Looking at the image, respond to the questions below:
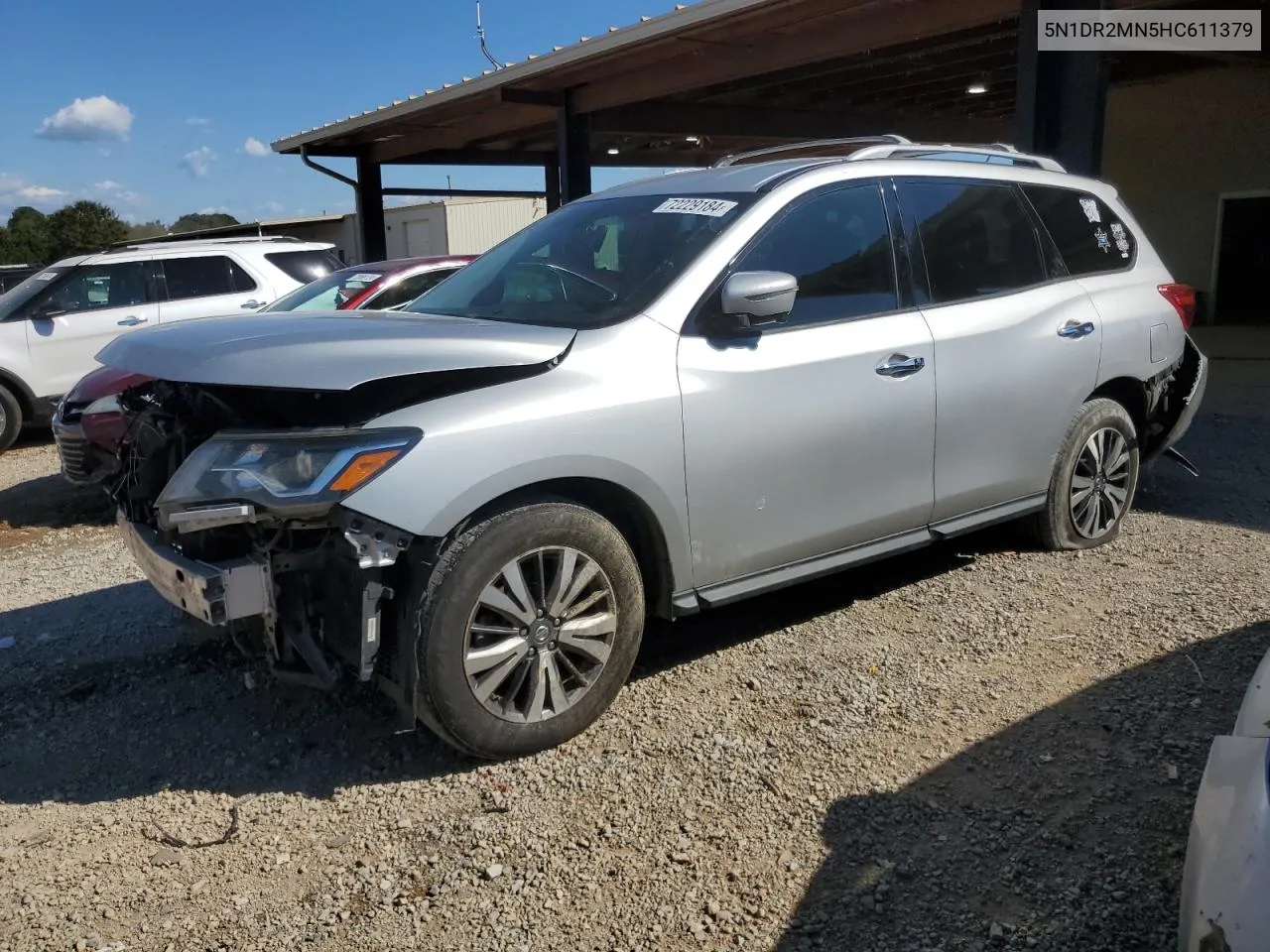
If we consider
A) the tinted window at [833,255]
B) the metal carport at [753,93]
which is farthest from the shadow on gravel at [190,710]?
the metal carport at [753,93]

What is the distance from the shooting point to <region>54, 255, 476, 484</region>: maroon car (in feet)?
20.4

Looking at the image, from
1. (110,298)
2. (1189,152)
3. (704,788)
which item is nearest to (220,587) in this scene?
(704,788)

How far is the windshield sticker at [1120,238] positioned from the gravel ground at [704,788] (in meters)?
1.67

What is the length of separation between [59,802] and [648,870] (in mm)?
1940

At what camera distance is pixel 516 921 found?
2672 millimetres

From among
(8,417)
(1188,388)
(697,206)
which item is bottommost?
(8,417)

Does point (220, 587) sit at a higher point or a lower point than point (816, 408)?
lower

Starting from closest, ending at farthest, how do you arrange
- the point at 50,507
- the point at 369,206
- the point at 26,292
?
the point at 50,507, the point at 26,292, the point at 369,206

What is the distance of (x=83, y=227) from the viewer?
139 feet

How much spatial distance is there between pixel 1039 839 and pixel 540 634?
1568 mm

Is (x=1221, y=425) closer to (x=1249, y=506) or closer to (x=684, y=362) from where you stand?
(x=1249, y=506)

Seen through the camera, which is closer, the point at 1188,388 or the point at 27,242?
the point at 1188,388

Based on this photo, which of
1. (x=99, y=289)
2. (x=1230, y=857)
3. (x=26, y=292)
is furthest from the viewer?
(x=99, y=289)

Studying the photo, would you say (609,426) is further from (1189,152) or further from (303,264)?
(1189,152)
